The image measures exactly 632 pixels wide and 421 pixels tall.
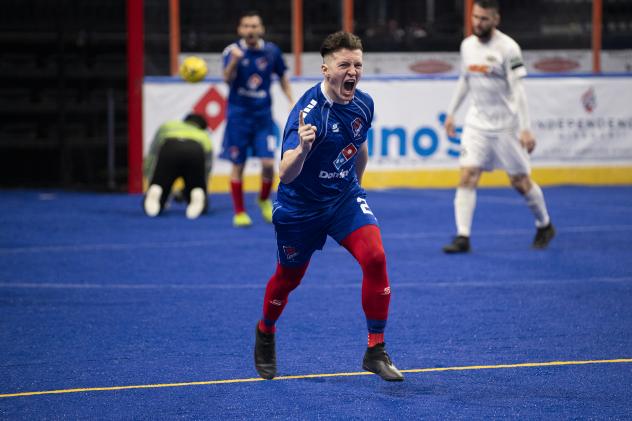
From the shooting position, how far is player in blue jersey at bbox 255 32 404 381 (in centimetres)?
601

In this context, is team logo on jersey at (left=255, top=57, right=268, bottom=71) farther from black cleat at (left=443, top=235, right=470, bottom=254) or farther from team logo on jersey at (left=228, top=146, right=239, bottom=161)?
black cleat at (left=443, top=235, right=470, bottom=254)

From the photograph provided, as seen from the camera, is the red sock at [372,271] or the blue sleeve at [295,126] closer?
the blue sleeve at [295,126]

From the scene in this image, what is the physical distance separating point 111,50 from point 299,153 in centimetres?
1310

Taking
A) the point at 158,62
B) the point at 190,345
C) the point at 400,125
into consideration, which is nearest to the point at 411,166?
the point at 400,125

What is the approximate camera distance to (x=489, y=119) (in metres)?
11.4

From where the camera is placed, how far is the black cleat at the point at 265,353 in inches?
250

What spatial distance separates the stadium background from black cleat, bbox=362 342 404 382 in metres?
11.7

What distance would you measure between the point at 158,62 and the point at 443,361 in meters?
11.3

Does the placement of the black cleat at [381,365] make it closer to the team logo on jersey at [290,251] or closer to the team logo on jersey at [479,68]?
the team logo on jersey at [290,251]

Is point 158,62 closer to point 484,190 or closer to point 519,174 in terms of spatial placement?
point 484,190

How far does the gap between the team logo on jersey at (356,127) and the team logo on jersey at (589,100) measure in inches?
483

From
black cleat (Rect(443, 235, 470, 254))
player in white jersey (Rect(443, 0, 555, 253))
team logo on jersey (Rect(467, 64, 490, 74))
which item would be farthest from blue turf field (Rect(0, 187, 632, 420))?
→ team logo on jersey (Rect(467, 64, 490, 74))

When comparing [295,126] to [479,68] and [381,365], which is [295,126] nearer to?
[381,365]

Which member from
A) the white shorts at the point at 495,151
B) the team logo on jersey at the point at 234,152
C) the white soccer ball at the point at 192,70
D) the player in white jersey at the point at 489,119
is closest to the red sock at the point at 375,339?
the player in white jersey at the point at 489,119
